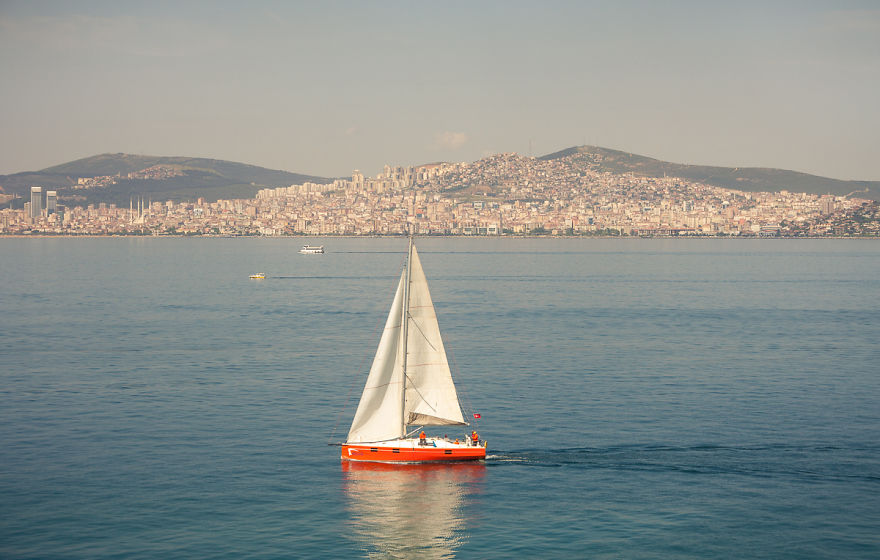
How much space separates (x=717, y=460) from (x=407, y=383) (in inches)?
659

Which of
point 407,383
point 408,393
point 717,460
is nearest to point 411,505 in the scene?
point 408,393

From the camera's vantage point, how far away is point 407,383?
4469 centimetres

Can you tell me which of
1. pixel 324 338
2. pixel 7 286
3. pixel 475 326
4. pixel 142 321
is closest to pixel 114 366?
pixel 324 338

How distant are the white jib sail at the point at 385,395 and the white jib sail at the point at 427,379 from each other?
21.7 inches

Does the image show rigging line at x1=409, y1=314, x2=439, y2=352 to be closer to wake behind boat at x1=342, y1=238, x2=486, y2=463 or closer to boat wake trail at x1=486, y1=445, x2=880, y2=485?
wake behind boat at x1=342, y1=238, x2=486, y2=463

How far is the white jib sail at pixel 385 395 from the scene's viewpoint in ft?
145

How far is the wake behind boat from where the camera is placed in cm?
4366

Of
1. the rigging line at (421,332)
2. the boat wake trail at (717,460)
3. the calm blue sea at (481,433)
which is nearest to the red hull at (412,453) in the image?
the calm blue sea at (481,433)

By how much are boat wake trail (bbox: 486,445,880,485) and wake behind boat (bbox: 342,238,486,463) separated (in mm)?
3337

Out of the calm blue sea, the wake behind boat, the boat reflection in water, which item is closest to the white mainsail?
the wake behind boat

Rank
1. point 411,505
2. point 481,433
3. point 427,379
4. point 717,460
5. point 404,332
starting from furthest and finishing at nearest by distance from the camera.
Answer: point 481,433, point 717,460, point 427,379, point 404,332, point 411,505

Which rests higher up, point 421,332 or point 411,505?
point 421,332

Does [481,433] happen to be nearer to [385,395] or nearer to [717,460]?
[385,395]

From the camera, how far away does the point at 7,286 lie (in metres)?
164
